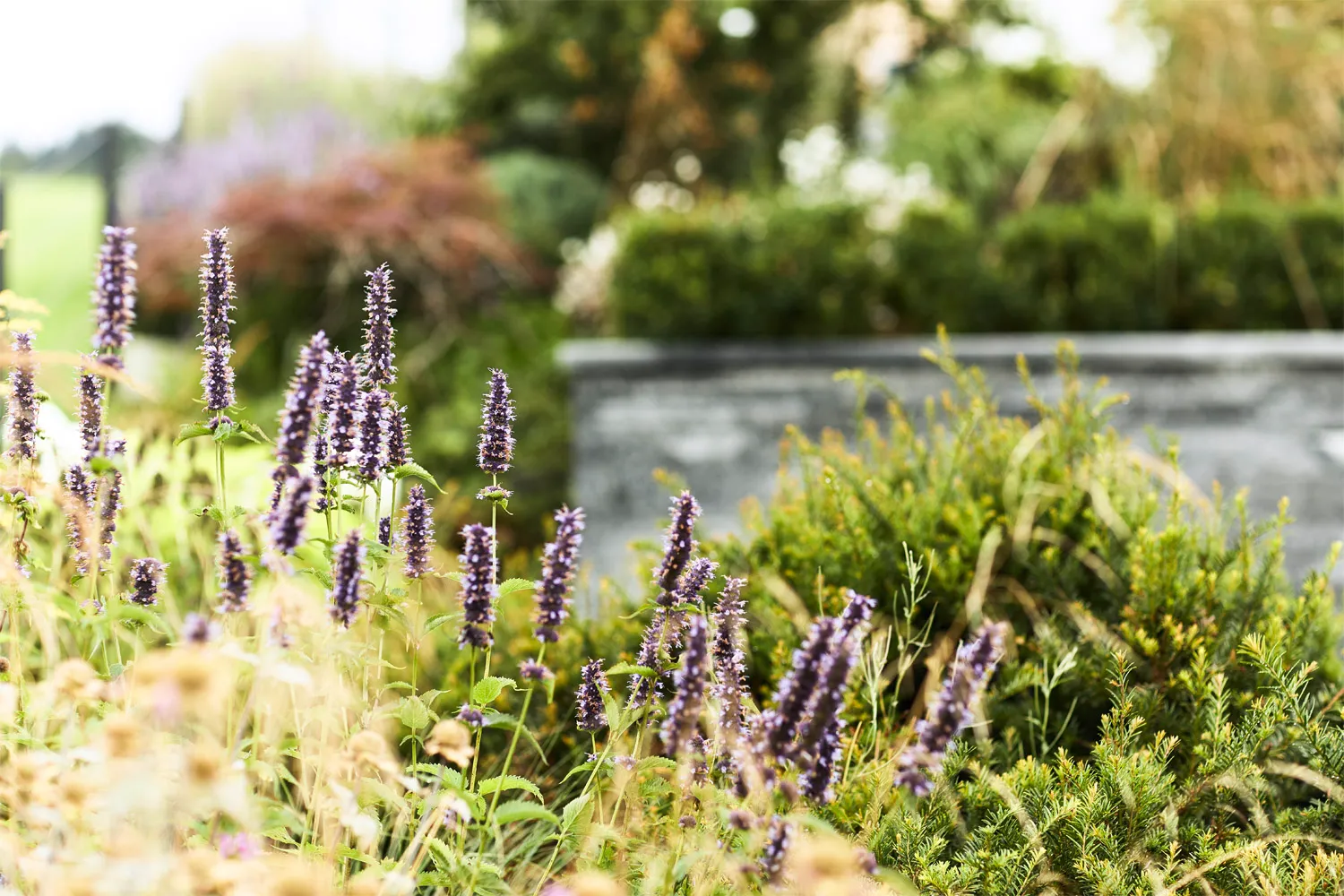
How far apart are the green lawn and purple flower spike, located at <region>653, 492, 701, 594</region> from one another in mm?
6676

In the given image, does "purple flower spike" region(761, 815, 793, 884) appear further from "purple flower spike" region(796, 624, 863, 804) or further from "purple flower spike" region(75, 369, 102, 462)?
"purple flower spike" region(75, 369, 102, 462)

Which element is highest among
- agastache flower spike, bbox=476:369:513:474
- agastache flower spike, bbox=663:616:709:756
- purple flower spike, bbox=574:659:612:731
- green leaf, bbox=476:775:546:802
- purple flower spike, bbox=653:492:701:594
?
agastache flower spike, bbox=476:369:513:474

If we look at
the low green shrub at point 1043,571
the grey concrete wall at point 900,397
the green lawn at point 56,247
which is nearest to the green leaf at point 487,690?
the low green shrub at point 1043,571

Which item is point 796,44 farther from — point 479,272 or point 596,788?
point 596,788

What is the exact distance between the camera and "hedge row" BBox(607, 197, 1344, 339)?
5.71 m

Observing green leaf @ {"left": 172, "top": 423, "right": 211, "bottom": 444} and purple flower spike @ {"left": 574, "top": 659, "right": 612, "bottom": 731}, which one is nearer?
green leaf @ {"left": 172, "top": 423, "right": 211, "bottom": 444}

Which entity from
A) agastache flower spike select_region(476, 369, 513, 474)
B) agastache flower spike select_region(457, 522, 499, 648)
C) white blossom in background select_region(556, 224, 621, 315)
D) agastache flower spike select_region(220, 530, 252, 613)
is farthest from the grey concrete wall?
agastache flower spike select_region(220, 530, 252, 613)

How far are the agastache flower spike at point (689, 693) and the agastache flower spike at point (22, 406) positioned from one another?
3.88 ft

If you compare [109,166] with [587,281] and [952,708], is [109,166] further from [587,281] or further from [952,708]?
[952,708]

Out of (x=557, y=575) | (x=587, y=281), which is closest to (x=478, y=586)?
(x=557, y=575)

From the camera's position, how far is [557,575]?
1677 mm

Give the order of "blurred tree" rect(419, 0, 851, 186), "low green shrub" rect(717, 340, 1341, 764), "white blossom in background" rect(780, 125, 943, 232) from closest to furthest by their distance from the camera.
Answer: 1. "low green shrub" rect(717, 340, 1341, 764)
2. "white blossom in background" rect(780, 125, 943, 232)
3. "blurred tree" rect(419, 0, 851, 186)

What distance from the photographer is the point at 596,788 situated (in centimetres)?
179

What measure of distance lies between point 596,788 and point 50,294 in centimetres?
1109
